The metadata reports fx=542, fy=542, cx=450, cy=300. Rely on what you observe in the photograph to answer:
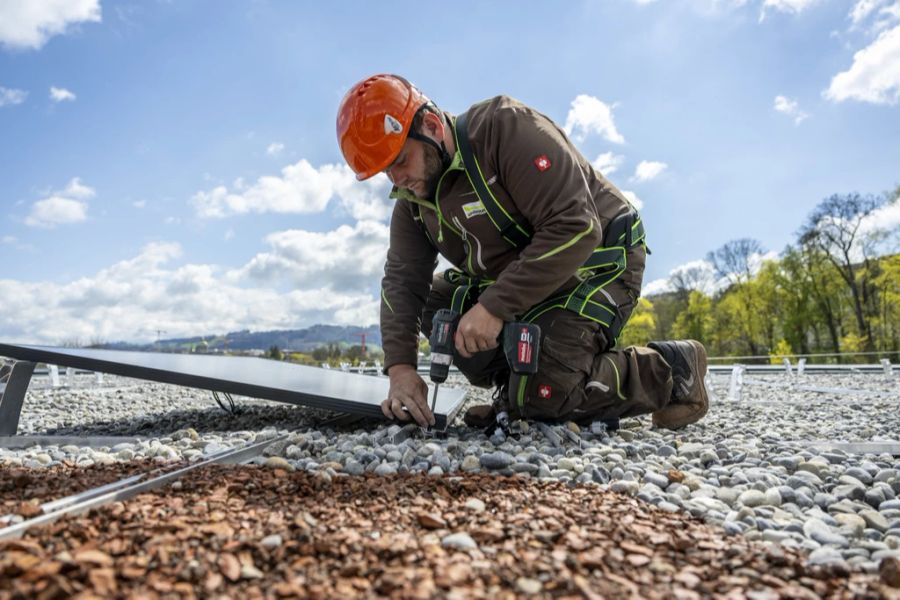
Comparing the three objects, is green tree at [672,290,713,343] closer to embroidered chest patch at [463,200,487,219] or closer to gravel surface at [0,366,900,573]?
gravel surface at [0,366,900,573]

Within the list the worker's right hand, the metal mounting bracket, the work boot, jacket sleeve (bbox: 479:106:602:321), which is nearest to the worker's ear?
jacket sleeve (bbox: 479:106:602:321)

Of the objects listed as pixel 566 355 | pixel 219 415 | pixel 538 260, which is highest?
pixel 538 260

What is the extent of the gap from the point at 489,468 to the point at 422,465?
12.0 inches

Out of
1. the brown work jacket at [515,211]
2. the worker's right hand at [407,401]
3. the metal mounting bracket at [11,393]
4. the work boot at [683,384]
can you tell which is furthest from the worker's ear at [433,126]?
the metal mounting bracket at [11,393]

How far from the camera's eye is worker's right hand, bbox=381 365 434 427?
3.23 meters

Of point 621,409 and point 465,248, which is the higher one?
point 465,248

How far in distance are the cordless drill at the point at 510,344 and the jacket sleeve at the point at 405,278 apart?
0.58 metres

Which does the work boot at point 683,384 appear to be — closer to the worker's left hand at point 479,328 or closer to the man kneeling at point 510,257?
the man kneeling at point 510,257

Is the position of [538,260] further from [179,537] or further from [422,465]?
[179,537]

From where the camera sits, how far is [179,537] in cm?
137

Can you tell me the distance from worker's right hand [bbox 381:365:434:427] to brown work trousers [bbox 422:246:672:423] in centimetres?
53

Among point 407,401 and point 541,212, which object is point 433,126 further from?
point 407,401

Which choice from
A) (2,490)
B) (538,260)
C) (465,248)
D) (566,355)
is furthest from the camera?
(465,248)

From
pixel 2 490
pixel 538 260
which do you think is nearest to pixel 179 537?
pixel 2 490
